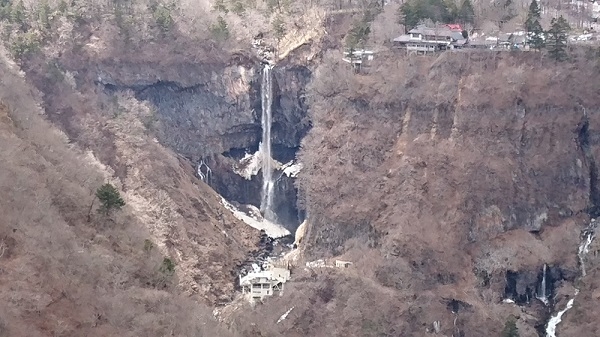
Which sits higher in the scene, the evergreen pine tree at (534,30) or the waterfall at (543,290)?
the evergreen pine tree at (534,30)

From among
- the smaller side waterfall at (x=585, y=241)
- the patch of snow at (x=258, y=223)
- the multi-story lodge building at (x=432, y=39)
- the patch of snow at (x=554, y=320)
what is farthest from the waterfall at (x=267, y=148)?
the smaller side waterfall at (x=585, y=241)

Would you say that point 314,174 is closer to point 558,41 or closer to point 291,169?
point 291,169

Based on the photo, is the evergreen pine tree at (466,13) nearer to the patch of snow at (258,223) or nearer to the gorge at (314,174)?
the gorge at (314,174)

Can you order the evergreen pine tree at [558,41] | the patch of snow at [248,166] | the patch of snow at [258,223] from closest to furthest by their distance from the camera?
the evergreen pine tree at [558,41] → the patch of snow at [258,223] → the patch of snow at [248,166]

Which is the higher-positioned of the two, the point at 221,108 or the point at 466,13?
the point at 466,13

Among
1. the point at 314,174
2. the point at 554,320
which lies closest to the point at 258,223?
the point at 314,174

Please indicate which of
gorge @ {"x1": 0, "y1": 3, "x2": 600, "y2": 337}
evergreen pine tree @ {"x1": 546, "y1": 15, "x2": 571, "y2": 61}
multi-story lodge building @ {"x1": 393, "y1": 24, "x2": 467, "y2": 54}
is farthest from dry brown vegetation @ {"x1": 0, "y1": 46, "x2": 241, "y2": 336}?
evergreen pine tree @ {"x1": 546, "y1": 15, "x2": 571, "y2": 61}

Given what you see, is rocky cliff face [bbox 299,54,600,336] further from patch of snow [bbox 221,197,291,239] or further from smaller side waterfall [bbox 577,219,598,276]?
patch of snow [bbox 221,197,291,239]
